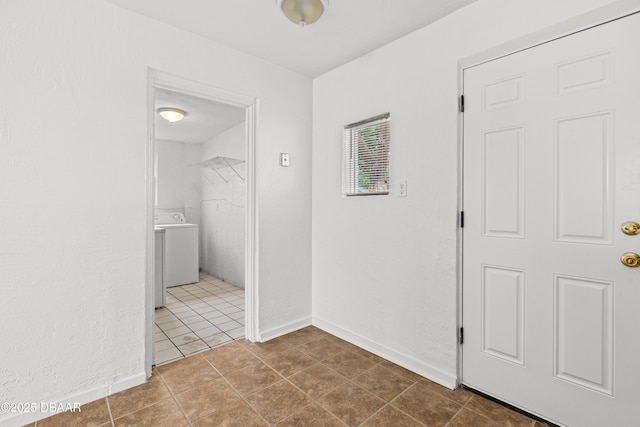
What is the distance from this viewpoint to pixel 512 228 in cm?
174

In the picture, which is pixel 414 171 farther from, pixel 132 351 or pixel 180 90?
pixel 132 351

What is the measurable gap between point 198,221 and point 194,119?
2035 millimetres

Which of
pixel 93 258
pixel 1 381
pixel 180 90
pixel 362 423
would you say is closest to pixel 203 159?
pixel 180 90

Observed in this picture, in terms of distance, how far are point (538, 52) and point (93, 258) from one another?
9.05 ft

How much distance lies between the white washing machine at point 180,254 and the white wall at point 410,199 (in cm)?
262

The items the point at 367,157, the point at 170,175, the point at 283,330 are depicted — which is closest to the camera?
the point at 367,157

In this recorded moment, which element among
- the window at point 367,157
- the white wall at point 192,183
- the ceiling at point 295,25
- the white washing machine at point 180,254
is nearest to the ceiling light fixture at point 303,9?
the ceiling at point 295,25

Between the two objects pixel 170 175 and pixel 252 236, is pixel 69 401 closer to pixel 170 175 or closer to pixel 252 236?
pixel 252 236

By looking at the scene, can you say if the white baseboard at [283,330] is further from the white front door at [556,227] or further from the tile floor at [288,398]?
the white front door at [556,227]

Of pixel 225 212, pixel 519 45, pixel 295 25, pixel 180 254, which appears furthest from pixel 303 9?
pixel 180 254

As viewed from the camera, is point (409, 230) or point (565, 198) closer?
point (565, 198)

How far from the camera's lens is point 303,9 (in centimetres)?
177

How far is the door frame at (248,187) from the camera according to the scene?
2.04 meters

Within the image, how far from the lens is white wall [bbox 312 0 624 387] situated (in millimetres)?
1871
